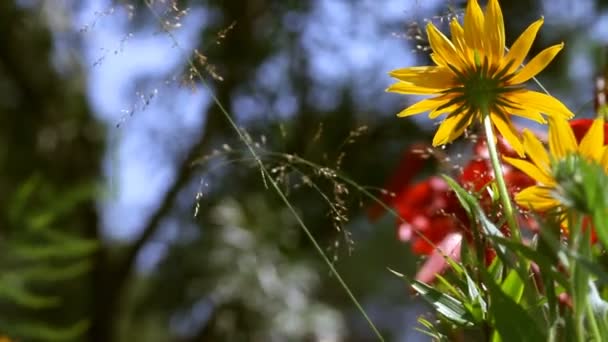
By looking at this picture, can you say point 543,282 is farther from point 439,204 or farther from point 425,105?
point 439,204

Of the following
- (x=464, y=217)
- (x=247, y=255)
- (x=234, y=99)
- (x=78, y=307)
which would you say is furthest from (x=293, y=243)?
(x=464, y=217)

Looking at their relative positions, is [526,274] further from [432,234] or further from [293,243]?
[293,243]

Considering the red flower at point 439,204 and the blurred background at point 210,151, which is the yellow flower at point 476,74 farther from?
the blurred background at point 210,151

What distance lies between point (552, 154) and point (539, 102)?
0.18 feet

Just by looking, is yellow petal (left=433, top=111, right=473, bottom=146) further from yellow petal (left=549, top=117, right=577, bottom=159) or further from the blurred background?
the blurred background

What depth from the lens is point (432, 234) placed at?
48cm

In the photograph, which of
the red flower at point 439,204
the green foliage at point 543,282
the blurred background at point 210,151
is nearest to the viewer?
the green foliage at point 543,282

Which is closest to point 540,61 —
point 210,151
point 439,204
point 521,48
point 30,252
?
point 521,48

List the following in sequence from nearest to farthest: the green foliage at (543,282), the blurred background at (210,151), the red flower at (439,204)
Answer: the green foliage at (543,282) < the red flower at (439,204) < the blurred background at (210,151)

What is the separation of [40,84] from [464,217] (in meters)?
1.67

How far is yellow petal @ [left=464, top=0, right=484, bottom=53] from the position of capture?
0.26 metres

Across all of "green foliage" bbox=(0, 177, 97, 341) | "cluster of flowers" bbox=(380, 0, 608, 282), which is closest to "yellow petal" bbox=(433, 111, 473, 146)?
"cluster of flowers" bbox=(380, 0, 608, 282)

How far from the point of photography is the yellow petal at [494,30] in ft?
0.83

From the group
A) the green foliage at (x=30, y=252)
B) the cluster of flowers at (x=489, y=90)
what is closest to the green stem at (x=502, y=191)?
the cluster of flowers at (x=489, y=90)
